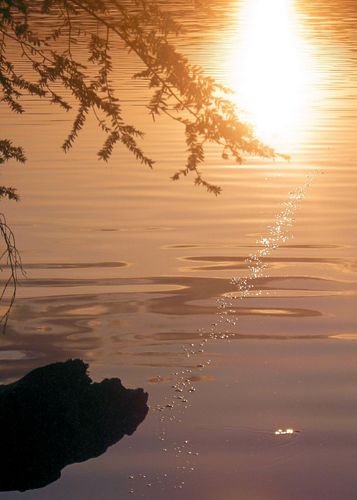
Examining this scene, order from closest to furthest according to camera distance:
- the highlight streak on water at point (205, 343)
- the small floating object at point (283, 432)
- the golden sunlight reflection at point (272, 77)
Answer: the highlight streak on water at point (205, 343)
the small floating object at point (283, 432)
the golden sunlight reflection at point (272, 77)

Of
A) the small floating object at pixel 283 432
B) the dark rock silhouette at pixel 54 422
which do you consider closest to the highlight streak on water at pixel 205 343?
the small floating object at pixel 283 432

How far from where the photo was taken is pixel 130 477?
741 centimetres

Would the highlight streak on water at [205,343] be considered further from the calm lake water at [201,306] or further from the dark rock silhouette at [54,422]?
the dark rock silhouette at [54,422]

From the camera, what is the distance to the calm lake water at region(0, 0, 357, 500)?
24.9 ft

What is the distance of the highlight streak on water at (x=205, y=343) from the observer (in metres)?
7.57

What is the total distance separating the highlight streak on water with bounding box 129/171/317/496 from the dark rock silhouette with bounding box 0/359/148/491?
29 centimetres

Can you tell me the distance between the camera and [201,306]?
436 inches

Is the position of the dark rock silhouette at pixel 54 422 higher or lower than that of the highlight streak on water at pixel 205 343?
higher

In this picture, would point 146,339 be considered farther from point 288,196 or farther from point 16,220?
point 288,196

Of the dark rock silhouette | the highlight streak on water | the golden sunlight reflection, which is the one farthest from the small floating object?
the golden sunlight reflection

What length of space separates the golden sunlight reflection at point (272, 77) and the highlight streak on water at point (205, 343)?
120cm

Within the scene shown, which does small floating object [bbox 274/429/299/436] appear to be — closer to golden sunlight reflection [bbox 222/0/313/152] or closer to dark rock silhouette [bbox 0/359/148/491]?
dark rock silhouette [bbox 0/359/148/491]

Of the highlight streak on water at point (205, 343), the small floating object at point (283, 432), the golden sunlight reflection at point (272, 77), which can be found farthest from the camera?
the golden sunlight reflection at point (272, 77)

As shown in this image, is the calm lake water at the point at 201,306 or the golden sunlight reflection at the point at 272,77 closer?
the calm lake water at the point at 201,306
